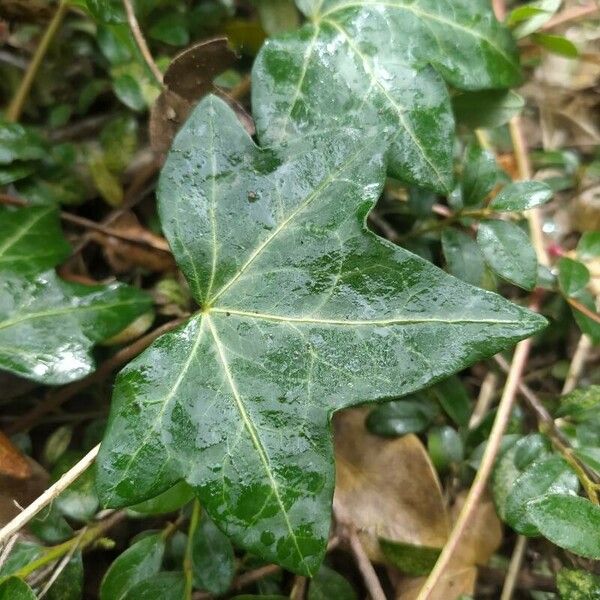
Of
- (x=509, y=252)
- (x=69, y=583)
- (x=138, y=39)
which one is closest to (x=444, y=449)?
(x=509, y=252)

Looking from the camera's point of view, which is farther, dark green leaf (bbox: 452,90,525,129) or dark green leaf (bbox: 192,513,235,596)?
dark green leaf (bbox: 452,90,525,129)

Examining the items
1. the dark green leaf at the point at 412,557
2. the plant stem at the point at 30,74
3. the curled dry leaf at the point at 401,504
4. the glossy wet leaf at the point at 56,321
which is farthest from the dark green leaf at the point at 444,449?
the plant stem at the point at 30,74

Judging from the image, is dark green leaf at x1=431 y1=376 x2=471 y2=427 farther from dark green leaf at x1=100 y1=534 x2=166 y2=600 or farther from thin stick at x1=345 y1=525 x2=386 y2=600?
dark green leaf at x1=100 y1=534 x2=166 y2=600

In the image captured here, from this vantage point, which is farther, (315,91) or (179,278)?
(179,278)

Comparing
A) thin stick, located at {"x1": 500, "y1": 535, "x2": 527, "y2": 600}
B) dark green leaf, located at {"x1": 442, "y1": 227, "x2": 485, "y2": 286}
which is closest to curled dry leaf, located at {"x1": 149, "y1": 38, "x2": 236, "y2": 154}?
dark green leaf, located at {"x1": 442, "y1": 227, "x2": 485, "y2": 286}

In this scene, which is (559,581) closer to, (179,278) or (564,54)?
(179,278)

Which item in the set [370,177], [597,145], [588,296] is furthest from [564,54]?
[370,177]

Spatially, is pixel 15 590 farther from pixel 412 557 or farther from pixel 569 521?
pixel 569 521

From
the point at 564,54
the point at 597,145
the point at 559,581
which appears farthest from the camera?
the point at 597,145
